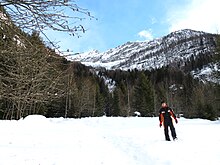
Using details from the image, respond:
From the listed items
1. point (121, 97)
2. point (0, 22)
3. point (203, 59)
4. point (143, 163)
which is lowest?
point (143, 163)

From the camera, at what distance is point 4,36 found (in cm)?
403

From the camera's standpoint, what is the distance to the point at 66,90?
514cm

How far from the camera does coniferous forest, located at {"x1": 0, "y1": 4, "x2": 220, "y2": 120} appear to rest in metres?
3.75

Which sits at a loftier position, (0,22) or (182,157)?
(0,22)

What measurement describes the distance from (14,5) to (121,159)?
5764mm

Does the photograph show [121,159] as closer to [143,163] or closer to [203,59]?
[143,163]

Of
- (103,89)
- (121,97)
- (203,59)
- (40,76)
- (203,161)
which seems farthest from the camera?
(203,59)

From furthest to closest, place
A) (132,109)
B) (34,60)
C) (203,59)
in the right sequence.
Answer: (203,59) < (132,109) < (34,60)

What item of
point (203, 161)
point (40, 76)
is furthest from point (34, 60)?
point (203, 161)

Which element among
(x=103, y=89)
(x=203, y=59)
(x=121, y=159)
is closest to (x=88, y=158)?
(x=121, y=159)

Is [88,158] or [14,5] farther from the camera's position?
[88,158]

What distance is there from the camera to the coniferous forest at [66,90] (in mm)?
3748

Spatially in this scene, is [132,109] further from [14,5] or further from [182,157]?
[14,5]

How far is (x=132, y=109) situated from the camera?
2443 inches
